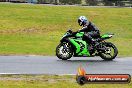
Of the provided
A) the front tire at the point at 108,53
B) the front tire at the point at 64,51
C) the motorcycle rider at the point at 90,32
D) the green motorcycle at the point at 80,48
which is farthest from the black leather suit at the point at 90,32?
the front tire at the point at 64,51

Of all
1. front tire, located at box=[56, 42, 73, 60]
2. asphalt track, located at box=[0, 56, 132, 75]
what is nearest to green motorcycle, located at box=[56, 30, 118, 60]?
front tire, located at box=[56, 42, 73, 60]

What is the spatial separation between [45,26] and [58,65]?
20984mm

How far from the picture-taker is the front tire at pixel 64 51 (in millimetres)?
18578

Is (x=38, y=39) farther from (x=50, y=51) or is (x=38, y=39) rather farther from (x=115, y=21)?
(x=115, y=21)

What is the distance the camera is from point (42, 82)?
41.9ft

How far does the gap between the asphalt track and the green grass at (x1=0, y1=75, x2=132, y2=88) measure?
108 cm

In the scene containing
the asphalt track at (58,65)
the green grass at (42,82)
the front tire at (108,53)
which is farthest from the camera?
the front tire at (108,53)

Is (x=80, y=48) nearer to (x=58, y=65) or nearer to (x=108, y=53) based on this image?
(x=108, y=53)

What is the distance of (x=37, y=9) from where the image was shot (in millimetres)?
49781

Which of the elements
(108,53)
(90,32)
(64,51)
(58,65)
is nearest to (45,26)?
(90,32)

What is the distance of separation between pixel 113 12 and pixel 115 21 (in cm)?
726

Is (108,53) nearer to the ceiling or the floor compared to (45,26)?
nearer to the ceiling

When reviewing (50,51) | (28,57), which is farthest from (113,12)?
(28,57)

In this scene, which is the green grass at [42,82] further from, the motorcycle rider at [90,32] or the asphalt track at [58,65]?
the motorcycle rider at [90,32]
